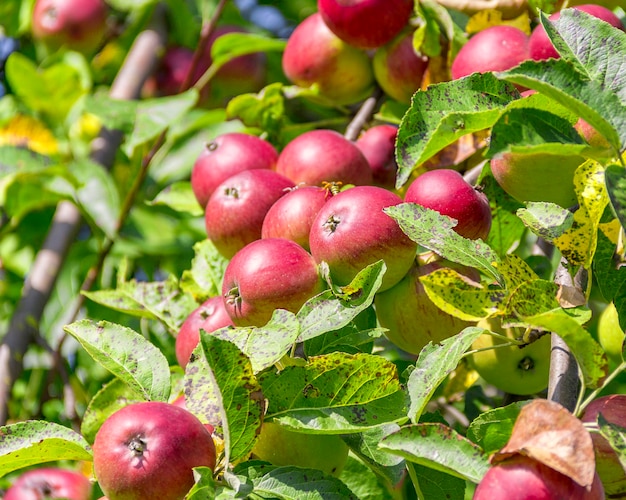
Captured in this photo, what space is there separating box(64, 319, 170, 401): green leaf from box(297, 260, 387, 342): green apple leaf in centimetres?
16

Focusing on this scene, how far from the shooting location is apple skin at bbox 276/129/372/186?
1103 millimetres

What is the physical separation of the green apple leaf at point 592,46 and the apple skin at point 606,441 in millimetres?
270

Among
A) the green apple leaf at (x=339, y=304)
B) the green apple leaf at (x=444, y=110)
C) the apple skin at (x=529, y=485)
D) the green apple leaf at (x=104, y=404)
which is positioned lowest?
the green apple leaf at (x=104, y=404)

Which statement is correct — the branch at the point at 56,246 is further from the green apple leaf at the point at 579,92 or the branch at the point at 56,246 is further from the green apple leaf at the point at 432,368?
the green apple leaf at the point at 579,92

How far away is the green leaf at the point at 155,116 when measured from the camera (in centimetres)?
155

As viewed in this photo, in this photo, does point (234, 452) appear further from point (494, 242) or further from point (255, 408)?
point (494, 242)

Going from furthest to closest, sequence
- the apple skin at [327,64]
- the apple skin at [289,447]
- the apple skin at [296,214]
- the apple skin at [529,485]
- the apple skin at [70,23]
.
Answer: the apple skin at [70,23]
the apple skin at [327,64]
the apple skin at [296,214]
the apple skin at [289,447]
the apple skin at [529,485]

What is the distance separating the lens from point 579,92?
71 cm

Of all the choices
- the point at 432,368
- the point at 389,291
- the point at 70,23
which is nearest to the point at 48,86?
the point at 70,23

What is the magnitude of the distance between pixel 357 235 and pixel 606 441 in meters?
0.32

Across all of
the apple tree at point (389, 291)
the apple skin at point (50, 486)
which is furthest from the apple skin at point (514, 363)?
the apple skin at point (50, 486)

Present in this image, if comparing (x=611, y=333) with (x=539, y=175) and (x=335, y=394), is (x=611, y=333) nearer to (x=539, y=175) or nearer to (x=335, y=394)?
(x=539, y=175)

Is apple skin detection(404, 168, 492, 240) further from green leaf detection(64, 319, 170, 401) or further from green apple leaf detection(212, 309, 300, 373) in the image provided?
green leaf detection(64, 319, 170, 401)

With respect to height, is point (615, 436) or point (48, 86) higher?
point (615, 436)
